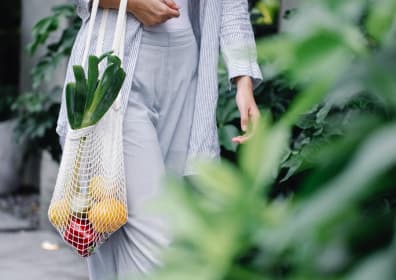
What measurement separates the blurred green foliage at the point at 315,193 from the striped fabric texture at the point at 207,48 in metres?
2.07

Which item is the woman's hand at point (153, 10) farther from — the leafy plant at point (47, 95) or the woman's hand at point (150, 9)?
the leafy plant at point (47, 95)

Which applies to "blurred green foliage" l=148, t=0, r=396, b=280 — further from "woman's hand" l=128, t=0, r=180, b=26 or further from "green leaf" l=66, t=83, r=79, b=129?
"woman's hand" l=128, t=0, r=180, b=26

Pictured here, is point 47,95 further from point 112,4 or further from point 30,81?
point 112,4

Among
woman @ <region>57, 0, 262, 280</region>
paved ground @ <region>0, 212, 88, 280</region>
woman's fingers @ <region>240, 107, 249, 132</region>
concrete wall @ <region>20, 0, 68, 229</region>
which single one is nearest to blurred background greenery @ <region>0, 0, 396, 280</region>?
woman @ <region>57, 0, 262, 280</region>

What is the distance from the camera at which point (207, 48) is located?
10.6 ft

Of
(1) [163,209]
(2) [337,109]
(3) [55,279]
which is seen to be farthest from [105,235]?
(3) [55,279]

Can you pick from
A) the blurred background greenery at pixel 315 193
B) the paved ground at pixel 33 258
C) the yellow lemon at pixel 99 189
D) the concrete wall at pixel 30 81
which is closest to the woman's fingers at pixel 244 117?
the yellow lemon at pixel 99 189

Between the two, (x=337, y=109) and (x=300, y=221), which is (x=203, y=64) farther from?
(x=300, y=221)

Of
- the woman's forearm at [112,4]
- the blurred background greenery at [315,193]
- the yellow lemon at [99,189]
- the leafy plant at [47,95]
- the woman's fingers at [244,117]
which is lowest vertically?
the leafy plant at [47,95]

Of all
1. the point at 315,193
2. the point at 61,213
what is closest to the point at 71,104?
the point at 61,213

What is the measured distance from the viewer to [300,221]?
3.09 ft

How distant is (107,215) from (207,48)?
2.10ft

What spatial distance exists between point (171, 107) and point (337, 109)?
26.0 inches

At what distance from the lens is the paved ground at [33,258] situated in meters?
5.35
